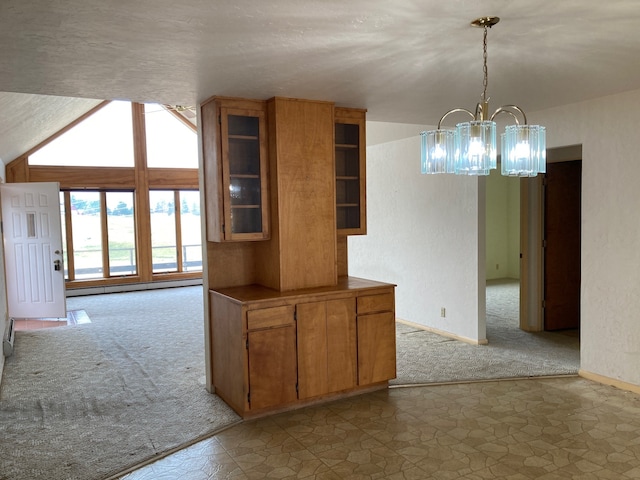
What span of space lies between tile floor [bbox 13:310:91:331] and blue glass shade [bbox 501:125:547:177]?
21.1 ft

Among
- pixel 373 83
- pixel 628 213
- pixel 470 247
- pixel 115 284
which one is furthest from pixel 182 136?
pixel 628 213

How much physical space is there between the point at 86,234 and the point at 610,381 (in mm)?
9101

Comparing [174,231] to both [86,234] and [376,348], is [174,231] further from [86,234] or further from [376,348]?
[376,348]

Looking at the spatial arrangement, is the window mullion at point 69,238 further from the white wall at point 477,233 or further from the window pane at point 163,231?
the white wall at point 477,233

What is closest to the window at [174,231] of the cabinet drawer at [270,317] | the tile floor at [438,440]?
the cabinet drawer at [270,317]

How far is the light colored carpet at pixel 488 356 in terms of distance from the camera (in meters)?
4.49

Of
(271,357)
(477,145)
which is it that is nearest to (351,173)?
(271,357)

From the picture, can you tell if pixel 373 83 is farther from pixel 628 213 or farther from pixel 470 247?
pixel 470 247

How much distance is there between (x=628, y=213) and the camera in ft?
13.0

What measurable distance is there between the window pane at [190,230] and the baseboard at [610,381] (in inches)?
318

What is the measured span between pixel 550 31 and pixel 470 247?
323 centimetres

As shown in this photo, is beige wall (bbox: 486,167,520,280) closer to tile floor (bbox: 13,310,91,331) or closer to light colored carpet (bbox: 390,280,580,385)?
light colored carpet (bbox: 390,280,580,385)

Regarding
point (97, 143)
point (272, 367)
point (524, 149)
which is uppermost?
point (97, 143)

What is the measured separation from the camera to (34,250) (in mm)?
7336
